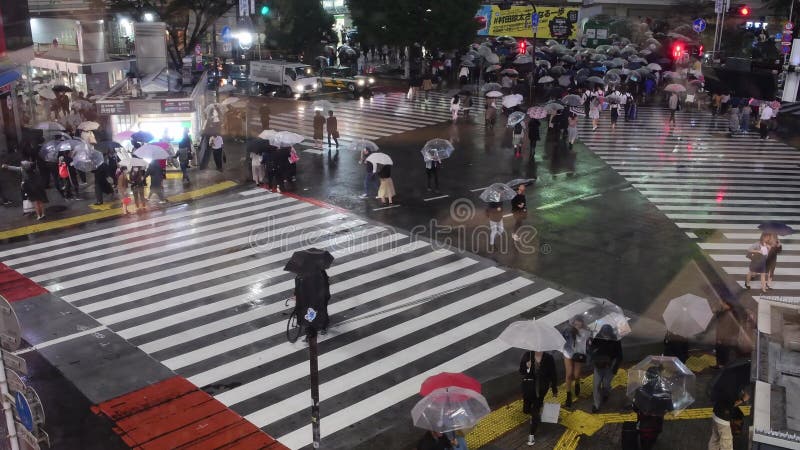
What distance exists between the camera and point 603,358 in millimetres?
11016

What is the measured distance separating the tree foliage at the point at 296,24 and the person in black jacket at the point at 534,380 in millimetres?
46475

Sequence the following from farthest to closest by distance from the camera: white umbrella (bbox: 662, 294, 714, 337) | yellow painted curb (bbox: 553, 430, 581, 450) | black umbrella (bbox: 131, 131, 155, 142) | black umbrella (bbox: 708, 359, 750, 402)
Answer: black umbrella (bbox: 131, 131, 155, 142) < white umbrella (bbox: 662, 294, 714, 337) < yellow painted curb (bbox: 553, 430, 581, 450) < black umbrella (bbox: 708, 359, 750, 402)

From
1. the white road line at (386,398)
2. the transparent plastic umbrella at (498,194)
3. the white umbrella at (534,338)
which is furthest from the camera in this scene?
the transparent plastic umbrella at (498,194)

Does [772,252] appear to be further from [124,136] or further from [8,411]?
[124,136]

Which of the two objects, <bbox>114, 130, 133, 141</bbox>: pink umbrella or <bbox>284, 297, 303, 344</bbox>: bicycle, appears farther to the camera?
<bbox>114, 130, 133, 141</bbox>: pink umbrella

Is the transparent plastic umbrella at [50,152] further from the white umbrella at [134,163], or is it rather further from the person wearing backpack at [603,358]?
the person wearing backpack at [603,358]

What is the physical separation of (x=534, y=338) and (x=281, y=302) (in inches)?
264

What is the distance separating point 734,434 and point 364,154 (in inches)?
611

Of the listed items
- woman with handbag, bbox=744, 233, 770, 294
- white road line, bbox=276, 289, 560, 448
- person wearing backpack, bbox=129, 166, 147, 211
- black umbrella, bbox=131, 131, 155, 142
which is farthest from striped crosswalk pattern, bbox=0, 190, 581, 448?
woman with handbag, bbox=744, 233, 770, 294

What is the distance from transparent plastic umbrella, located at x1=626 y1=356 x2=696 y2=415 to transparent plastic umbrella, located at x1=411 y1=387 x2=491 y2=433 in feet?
7.52

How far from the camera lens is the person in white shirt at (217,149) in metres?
25.3

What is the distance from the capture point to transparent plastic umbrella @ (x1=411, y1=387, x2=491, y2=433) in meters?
8.18

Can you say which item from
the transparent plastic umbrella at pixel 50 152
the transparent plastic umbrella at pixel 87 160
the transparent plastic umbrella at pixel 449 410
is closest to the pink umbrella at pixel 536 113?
the transparent plastic umbrella at pixel 87 160

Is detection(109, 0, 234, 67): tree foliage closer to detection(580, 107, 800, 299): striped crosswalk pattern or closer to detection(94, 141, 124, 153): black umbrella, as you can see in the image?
detection(94, 141, 124, 153): black umbrella
